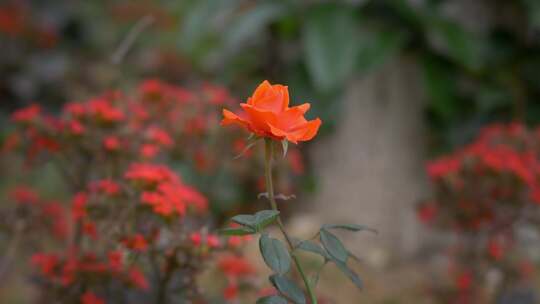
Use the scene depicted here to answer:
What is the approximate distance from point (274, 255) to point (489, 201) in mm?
1079

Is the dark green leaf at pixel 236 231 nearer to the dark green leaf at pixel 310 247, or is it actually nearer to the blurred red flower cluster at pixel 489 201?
the dark green leaf at pixel 310 247

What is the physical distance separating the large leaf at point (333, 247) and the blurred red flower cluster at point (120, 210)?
295 millimetres

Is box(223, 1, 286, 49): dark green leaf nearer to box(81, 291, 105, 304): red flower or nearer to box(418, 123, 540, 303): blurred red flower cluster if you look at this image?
box(418, 123, 540, 303): blurred red flower cluster

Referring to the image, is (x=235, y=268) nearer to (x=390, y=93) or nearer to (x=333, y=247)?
(x=333, y=247)

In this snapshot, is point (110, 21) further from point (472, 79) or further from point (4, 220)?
point (4, 220)

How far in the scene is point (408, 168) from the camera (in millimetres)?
2664

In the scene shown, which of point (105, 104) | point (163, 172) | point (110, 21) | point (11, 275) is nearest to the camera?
point (163, 172)

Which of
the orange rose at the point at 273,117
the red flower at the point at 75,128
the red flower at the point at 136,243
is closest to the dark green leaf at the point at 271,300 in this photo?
the orange rose at the point at 273,117

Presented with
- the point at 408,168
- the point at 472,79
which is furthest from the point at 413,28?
the point at 408,168

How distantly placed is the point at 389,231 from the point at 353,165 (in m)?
0.28

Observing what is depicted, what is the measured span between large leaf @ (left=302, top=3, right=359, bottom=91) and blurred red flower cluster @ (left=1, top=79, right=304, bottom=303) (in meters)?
0.58

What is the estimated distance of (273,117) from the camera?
85cm

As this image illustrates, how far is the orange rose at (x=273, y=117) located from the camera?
0.85m

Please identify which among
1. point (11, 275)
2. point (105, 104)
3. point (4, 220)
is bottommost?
point (4, 220)
